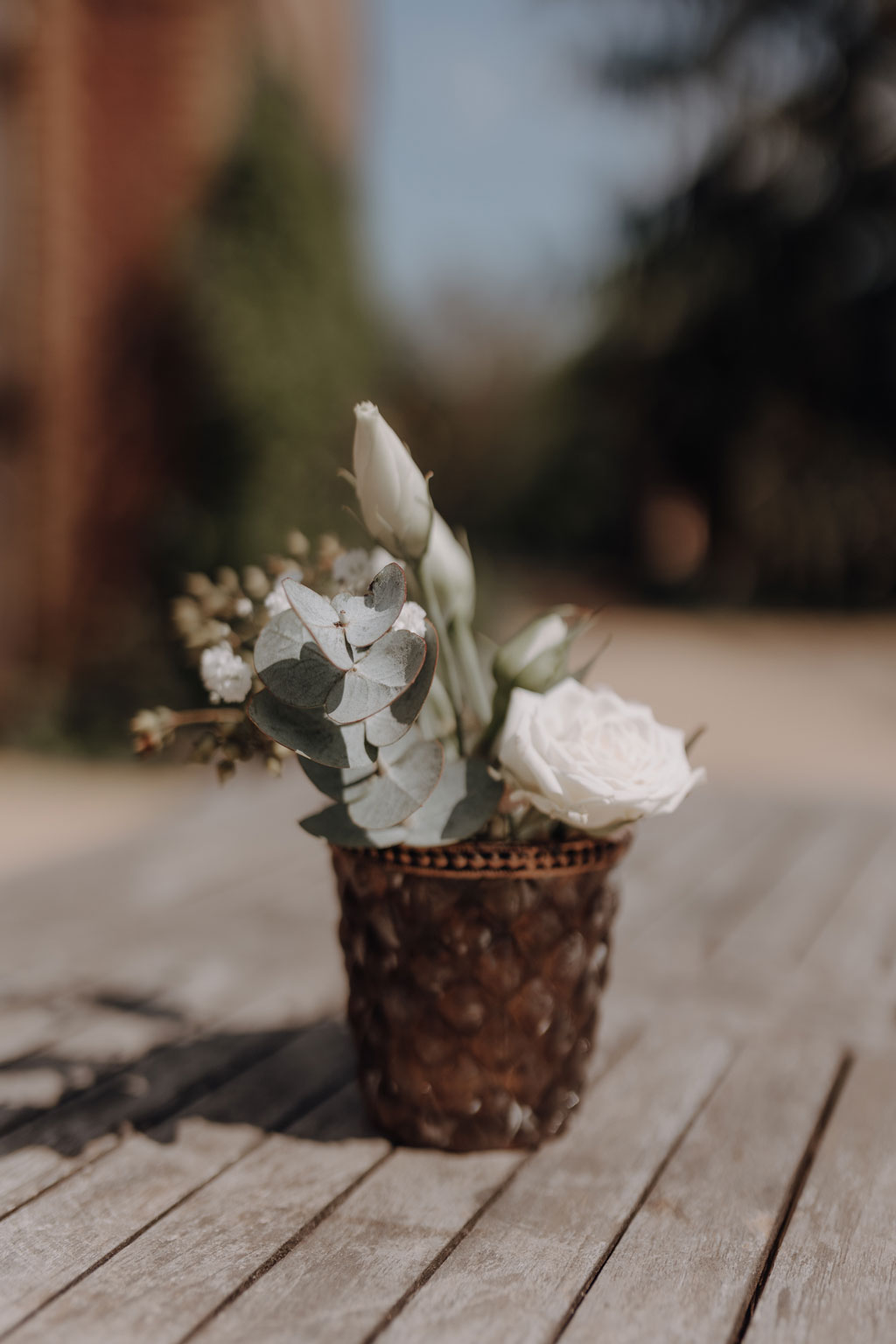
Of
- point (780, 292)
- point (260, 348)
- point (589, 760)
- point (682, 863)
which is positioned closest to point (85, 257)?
point (260, 348)

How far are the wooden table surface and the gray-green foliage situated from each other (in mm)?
356

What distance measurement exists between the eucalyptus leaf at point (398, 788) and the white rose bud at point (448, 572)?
16cm

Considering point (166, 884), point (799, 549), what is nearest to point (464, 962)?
point (166, 884)

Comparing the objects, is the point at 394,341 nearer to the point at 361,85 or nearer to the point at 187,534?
the point at 187,534

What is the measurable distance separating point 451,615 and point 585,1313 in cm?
63

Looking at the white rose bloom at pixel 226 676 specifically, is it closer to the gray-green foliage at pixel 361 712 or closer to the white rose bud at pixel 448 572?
the gray-green foliage at pixel 361 712

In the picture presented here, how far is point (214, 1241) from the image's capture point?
1.00 m

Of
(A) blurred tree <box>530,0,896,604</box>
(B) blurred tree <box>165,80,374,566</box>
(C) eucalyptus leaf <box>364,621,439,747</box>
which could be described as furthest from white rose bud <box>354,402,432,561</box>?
(A) blurred tree <box>530,0,896,604</box>

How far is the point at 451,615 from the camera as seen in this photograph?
1146 mm

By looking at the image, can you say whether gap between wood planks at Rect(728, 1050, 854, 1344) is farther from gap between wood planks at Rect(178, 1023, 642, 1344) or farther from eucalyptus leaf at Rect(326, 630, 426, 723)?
eucalyptus leaf at Rect(326, 630, 426, 723)

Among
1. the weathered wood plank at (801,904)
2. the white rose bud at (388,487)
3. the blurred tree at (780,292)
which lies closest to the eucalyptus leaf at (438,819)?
the white rose bud at (388,487)

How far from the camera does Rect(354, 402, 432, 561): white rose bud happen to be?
1013mm

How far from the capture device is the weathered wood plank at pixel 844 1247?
889mm

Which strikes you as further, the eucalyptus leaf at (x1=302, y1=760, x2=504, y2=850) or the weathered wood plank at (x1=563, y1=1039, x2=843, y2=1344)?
the eucalyptus leaf at (x1=302, y1=760, x2=504, y2=850)
